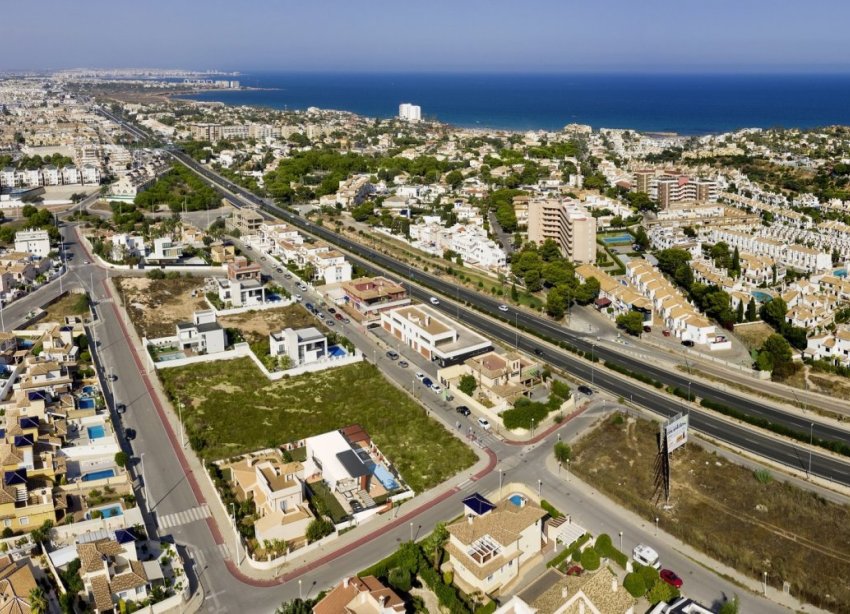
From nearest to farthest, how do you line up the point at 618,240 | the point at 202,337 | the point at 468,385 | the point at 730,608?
1. the point at 730,608
2. the point at 468,385
3. the point at 202,337
4. the point at 618,240

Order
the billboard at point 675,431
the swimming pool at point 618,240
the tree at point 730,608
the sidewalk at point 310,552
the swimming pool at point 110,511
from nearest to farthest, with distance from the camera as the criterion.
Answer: the tree at point 730,608 < the sidewalk at point 310,552 < the swimming pool at point 110,511 < the billboard at point 675,431 < the swimming pool at point 618,240

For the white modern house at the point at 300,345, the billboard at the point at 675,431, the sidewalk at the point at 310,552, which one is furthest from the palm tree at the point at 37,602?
the billboard at the point at 675,431

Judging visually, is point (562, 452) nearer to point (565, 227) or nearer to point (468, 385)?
point (468, 385)

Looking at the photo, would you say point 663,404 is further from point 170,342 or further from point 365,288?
point 170,342

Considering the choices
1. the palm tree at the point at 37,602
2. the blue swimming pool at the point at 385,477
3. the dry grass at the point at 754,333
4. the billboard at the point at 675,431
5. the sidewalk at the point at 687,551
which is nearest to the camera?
the palm tree at the point at 37,602

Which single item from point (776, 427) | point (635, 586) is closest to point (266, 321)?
point (776, 427)

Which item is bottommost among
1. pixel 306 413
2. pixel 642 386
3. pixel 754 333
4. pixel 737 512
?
pixel 306 413

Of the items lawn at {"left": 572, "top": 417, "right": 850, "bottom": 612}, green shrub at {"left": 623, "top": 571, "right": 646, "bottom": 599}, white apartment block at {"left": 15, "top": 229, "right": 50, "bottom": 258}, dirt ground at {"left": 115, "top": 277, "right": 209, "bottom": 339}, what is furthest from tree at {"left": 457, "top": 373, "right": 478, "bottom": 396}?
white apartment block at {"left": 15, "top": 229, "right": 50, "bottom": 258}

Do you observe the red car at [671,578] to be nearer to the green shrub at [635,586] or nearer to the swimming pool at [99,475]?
the green shrub at [635,586]
